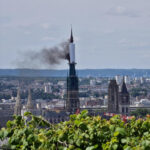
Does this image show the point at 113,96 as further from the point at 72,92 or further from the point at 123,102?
the point at 72,92

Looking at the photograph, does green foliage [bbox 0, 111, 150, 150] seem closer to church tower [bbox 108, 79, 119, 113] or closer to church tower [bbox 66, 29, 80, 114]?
church tower [bbox 66, 29, 80, 114]

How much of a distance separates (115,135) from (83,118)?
1285 millimetres

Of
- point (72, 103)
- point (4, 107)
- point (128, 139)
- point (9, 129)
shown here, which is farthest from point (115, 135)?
point (4, 107)

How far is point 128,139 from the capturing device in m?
12.0

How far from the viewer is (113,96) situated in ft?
348

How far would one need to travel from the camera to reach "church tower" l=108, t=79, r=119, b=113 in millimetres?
105625

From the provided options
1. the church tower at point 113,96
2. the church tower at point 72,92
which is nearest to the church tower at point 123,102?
the church tower at point 113,96

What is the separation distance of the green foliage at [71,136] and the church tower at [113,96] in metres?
92.3

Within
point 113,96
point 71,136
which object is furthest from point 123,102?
point 71,136

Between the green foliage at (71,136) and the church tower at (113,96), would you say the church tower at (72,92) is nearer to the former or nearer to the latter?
the church tower at (113,96)

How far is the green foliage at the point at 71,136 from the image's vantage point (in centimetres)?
1199

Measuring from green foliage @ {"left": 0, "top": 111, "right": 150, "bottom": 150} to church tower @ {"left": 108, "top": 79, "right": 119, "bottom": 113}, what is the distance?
92256mm

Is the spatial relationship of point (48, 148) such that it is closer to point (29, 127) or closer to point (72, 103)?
point (29, 127)

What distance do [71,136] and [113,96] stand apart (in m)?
93.7
